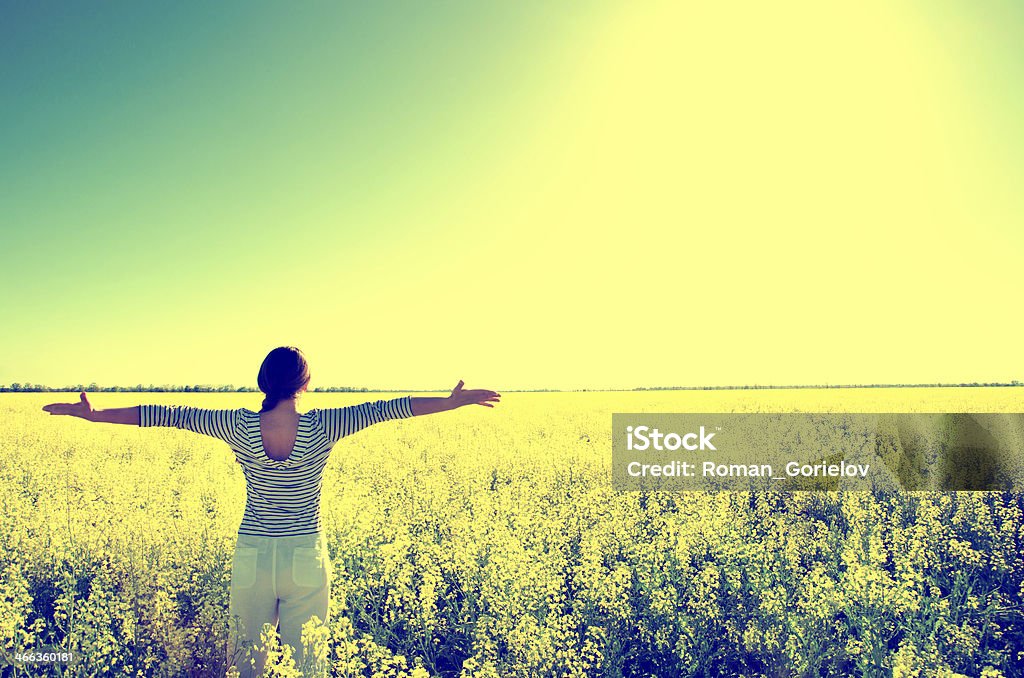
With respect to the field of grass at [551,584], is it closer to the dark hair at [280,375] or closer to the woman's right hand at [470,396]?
the dark hair at [280,375]

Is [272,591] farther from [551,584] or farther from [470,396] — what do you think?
[551,584]

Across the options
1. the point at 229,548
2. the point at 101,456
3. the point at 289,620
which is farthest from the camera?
the point at 101,456

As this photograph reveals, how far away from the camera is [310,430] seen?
12.1ft

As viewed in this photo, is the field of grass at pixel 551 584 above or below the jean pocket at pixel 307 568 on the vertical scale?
below

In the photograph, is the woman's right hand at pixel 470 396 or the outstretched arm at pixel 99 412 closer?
the outstretched arm at pixel 99 412

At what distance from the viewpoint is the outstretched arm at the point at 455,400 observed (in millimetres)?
3922

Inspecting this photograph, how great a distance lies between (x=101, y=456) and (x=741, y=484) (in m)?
12.4

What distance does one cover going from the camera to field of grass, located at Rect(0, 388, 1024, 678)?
4.62 metres

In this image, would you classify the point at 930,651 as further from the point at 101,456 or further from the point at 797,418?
the point at 797,418

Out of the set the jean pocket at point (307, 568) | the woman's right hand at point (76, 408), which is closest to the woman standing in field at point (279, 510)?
the jean pocket at point (307, 568)

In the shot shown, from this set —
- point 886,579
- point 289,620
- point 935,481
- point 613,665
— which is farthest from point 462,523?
point 935,481

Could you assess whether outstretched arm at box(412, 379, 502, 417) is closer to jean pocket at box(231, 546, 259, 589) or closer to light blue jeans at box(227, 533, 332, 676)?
light blue jeans at box(227, 533, 332, 676)

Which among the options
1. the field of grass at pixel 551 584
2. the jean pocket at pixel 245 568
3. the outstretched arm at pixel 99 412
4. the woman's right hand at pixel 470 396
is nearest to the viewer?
the jean pocket at pixel 245 568

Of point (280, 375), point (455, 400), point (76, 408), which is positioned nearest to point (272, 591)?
point (280, 375)
